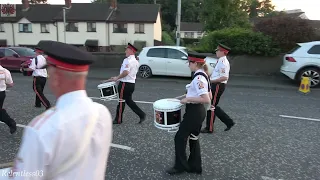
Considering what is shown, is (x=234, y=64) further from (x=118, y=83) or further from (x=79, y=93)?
(x=79, y=93)

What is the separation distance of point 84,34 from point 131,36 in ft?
22.1

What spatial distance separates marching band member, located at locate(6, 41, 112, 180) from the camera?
1.34m

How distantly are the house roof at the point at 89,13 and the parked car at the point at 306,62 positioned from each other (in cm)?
3059

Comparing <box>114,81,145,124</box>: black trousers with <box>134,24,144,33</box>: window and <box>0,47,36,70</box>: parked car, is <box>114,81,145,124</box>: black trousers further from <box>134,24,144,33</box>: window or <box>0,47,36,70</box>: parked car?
<box>134,24,144,33</box>: window

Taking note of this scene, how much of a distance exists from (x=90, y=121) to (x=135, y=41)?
40421 millimetres

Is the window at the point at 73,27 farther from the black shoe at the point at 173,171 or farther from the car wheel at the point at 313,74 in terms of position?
the black shoe at the point at 173,171

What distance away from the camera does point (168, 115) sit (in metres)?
4.39

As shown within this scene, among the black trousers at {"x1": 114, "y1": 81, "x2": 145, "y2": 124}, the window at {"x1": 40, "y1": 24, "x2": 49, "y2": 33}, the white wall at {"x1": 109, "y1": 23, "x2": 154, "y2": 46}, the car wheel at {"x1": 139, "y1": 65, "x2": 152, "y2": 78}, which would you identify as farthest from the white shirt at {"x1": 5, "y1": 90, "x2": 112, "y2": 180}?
the window at {"x1": 40, "y1": 24, "x2": 49, "y2": 33}

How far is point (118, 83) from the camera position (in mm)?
6875

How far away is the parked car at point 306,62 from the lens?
11.7 m

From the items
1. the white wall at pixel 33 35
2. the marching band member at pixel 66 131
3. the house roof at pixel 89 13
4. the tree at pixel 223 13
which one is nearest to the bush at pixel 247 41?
the tree at pixel 223 13

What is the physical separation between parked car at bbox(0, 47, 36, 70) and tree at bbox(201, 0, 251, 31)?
1348 centimetres

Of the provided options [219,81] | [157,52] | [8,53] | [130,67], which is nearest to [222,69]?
[219,81]

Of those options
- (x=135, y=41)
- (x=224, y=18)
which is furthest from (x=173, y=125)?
A: (x=135, y=41)
